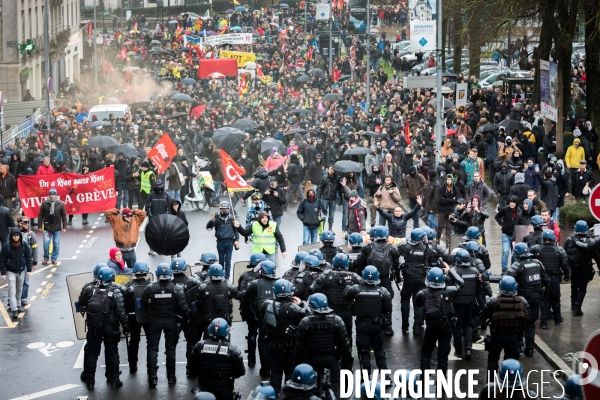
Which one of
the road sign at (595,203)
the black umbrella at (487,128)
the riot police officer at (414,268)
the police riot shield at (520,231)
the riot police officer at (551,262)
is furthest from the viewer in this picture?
the black umbrella at (487,128)

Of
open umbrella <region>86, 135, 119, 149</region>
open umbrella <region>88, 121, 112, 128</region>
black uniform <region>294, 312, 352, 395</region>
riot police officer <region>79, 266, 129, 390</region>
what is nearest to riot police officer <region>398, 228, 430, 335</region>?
black uniform <region>294, 312, 352, 395</region>

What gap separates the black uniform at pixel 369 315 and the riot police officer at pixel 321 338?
1.12m

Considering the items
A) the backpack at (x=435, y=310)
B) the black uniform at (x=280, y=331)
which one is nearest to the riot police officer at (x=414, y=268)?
the backpack at (x=435, y=310)

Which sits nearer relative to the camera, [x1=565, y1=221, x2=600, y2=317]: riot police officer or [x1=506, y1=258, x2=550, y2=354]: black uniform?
[x1=506, y1=258, x2=550, y2=354]: black uniform

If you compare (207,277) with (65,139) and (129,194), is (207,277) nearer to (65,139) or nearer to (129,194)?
(129,194)

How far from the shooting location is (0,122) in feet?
95.7

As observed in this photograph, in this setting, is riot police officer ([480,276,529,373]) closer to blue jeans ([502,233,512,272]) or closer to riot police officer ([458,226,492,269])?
riot police officer ([458,226,492,269])

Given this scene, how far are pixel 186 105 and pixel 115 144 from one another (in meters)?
13.7

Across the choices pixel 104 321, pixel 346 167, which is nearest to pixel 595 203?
pixel 104 321

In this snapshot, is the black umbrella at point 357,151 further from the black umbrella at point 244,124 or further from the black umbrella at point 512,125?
the black umbrella at point 244,124

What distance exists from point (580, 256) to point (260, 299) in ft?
18.3

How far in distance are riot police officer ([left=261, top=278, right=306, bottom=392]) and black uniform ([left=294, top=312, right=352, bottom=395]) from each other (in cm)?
37

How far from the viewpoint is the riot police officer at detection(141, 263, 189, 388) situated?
14.9 meters

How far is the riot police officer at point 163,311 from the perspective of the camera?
14930 millimetres
